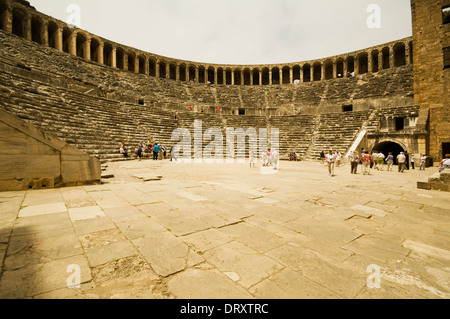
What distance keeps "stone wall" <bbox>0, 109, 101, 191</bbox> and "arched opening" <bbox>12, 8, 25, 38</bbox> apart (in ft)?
85.3

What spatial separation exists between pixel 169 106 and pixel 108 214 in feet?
68.0

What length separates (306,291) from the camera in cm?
173

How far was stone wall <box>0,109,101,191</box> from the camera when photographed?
493 cm

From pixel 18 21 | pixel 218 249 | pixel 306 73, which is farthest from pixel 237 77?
pixel 218 249

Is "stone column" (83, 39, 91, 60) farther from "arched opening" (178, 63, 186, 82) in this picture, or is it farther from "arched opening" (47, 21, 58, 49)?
"arched opening" (178, 63, 186, 82)

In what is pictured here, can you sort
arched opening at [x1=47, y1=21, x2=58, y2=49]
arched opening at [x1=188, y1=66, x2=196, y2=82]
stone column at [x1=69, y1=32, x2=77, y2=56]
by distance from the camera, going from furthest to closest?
arched opening at [x1=188, y1=66, x2=196, y2=82] → stone column at [x1=69, y1=32, x2=77, y2=56] → arched opening at [x1=47, y1=21, x2=58, y2=49]

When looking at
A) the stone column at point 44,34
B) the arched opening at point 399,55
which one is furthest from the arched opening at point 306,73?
the stone column at point 44,34

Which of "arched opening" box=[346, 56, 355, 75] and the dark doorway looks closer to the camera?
the dark doorway

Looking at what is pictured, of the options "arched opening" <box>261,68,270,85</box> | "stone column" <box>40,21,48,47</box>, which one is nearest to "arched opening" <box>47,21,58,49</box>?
"stone column" <box>40,21,48,47</box>

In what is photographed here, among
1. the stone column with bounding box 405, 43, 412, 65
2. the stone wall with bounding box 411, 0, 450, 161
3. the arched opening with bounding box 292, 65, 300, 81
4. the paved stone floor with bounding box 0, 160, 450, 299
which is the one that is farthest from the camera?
the arched opening with bounding box 292, 65, 300, 81

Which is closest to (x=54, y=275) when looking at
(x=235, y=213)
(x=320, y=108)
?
(x=235, y=213)

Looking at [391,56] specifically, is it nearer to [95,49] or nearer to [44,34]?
[95,49]
